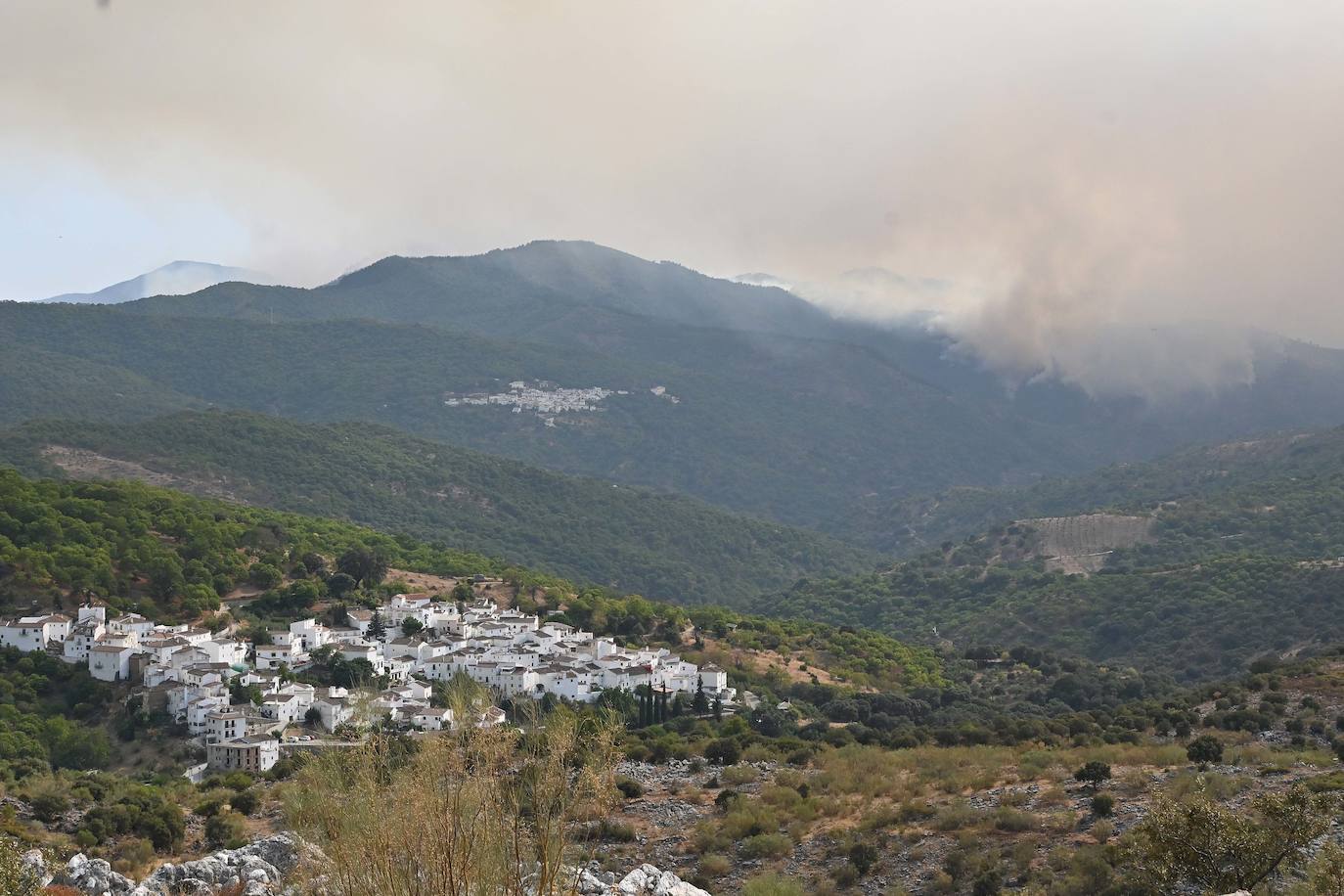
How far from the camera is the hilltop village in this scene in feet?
128

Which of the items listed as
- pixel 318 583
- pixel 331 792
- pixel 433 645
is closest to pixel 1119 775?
pixel 331 792

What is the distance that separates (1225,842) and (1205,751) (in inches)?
351

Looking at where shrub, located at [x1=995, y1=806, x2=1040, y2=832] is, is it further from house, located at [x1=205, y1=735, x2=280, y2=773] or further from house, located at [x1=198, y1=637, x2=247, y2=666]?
house, located at [x1=198, y1=637, x2=247, y2=666]

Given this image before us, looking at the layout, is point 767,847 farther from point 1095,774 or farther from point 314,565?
point 314,565

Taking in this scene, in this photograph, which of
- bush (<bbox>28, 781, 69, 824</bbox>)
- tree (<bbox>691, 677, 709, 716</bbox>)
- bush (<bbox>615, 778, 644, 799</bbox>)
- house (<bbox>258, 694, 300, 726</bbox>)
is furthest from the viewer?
tree (<bbox>691, 677, 709, 716</bbox>)

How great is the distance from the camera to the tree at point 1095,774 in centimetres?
2328

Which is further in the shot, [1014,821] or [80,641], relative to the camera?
[80,641]

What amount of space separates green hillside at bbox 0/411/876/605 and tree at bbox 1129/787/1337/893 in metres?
83.0

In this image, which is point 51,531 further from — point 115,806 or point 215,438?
point 215,438

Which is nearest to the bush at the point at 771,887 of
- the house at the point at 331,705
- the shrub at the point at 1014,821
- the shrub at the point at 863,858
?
the shrub at the point at 863,858

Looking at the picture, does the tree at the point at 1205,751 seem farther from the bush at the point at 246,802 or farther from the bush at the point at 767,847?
the bush at the point at 246,802

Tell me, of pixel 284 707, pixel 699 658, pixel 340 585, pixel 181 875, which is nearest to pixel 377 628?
pixel 340 585

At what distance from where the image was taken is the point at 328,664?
46281 mm

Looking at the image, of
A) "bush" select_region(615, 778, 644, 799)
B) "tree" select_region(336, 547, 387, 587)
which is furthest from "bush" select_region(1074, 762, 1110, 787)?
"tree" select_region(336, 547, 387, 587)
